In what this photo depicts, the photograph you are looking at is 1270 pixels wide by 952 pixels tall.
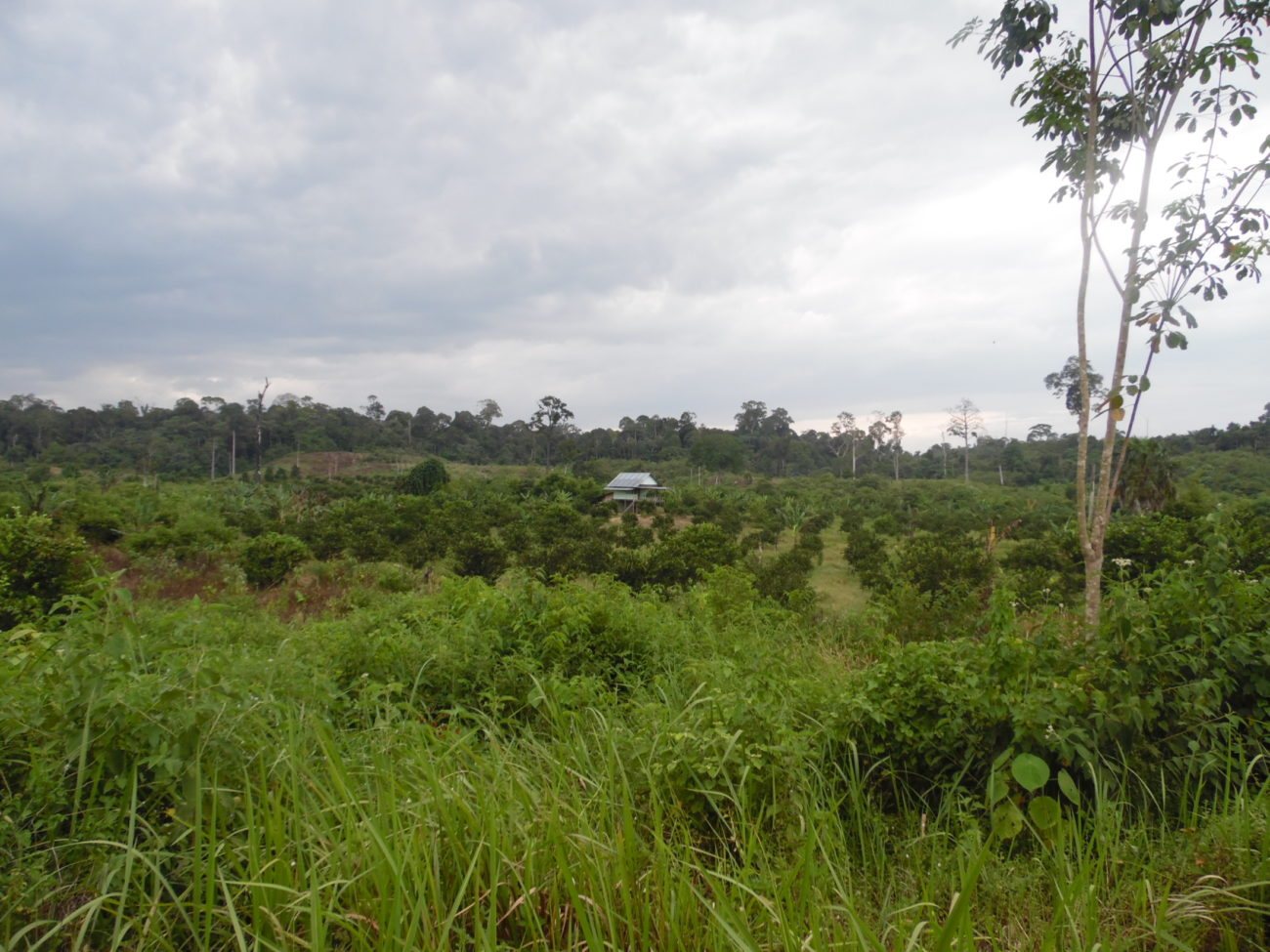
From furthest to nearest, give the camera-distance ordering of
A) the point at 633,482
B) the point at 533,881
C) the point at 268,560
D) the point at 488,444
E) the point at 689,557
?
the point at 488,444 → the point at 633,482 → the point at 689,557 → the point at 268,560 → the point at 533,881

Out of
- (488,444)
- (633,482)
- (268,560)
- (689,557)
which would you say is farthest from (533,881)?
(488,444)

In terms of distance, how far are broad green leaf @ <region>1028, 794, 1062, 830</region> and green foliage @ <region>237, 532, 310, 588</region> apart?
14514mm

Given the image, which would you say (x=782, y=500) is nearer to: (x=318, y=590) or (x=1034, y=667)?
(x=318, y=590)

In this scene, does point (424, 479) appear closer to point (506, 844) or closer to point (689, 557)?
point (689, 557)

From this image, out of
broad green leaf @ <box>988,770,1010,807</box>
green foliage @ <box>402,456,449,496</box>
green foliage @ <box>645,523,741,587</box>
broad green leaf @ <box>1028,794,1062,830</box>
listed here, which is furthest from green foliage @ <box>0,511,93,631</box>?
green foliage @ <box>402,456,449,496</box>

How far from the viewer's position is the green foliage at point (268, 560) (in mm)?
13703

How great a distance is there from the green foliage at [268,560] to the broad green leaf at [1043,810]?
47.6 ft

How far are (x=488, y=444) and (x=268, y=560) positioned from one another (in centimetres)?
4233

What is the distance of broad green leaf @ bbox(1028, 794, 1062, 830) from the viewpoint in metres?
1.65

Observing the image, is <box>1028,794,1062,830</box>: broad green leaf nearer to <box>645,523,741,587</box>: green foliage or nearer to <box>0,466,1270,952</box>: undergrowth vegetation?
<box>0,466,1270,952</box>: undergrowth vegetation

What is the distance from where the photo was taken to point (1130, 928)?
143cm

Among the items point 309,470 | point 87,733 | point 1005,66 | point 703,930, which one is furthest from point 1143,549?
point 309,470

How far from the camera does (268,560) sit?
13828 mm

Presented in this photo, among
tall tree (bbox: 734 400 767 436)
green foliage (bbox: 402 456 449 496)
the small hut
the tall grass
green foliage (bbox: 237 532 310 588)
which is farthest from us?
tall tree (bbox: 734 400 767 436)
